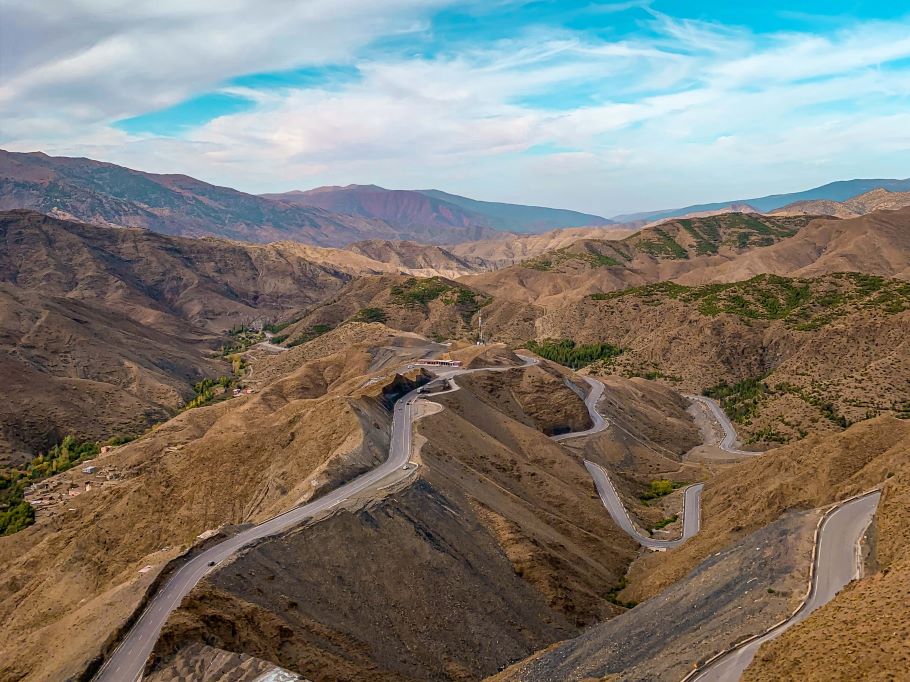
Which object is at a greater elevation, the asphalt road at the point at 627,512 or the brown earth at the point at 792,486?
the brown earth at the point at 792,486

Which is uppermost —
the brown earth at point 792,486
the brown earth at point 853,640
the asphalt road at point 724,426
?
the brown earth at point 853,640

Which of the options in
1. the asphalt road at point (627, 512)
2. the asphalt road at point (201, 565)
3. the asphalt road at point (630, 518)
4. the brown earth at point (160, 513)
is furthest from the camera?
the asphalt road at point (627, 512)

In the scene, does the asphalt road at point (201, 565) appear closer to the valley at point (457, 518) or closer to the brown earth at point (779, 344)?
the valley at point (457, 518)

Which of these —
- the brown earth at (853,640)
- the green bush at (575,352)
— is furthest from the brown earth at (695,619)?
the green bush at (575,352)

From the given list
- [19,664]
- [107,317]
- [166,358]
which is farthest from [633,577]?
[107,317]

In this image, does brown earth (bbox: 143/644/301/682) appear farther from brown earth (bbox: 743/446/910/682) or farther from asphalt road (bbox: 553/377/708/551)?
asphalt road (bbox: 553/377/708/551)

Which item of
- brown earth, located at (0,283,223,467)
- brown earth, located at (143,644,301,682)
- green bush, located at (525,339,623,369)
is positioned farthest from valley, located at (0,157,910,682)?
green bush, located at (525,339,623,369)

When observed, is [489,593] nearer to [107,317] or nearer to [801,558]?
[801,558]
